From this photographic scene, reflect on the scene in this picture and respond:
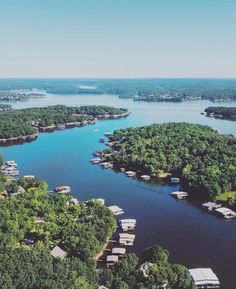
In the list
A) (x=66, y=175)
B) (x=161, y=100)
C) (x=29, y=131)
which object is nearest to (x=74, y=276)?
(x=66, y=175)

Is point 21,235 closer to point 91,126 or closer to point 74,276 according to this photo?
point 74,276

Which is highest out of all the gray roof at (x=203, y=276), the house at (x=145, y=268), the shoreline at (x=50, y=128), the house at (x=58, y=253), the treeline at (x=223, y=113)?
the treeline at (x=223, y=113)

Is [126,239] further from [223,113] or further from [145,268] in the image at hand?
[223,113]

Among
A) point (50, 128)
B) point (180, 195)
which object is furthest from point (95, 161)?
point (50, 128)

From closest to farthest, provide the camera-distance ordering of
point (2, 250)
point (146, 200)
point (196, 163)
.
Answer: point (2, 250) < point (146, 200) < point (196, 163)

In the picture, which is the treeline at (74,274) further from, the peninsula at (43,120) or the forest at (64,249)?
the peninsula at (43,120)

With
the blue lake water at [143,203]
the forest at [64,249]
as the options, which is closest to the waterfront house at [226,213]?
the blue lake water at [143,203]
